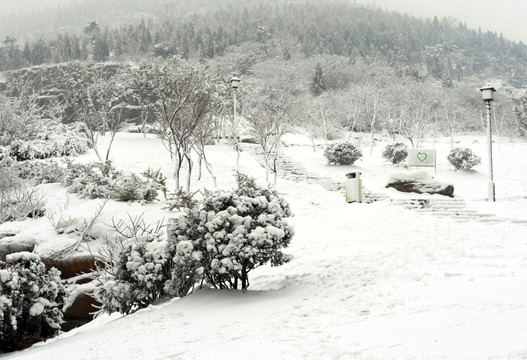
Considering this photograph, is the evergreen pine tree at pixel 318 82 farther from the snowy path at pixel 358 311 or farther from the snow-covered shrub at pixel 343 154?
the snowy path at pixel 358 311

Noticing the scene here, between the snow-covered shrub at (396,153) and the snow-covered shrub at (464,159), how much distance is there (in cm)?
271

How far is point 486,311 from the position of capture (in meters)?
4.18

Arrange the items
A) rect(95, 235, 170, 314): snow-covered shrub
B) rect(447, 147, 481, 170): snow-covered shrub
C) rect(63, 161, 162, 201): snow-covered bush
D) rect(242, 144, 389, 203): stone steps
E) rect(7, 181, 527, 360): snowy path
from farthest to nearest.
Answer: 1. rect(447, 147, 481, 170): snow-covered shrub
2. rect(242, 144, 389, 203): stone steps
3. rect(63, 161, 162, 201): snow-covered bush
4. rect(95, 235, 170, 314): snow-covered shrub
5. rect(7, 181, 527, 360): snowy path

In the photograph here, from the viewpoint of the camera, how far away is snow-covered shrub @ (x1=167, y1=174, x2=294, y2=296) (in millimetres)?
6266

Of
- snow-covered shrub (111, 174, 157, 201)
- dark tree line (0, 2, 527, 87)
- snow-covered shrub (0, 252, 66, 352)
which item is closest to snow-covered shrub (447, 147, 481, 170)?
snow-covered shrub (111, 174, 157, 201)

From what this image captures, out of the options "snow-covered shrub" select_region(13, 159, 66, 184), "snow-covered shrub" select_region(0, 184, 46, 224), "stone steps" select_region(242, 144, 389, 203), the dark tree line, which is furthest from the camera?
the dark tree line

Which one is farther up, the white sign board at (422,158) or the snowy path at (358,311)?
the white sign board at (422,158)

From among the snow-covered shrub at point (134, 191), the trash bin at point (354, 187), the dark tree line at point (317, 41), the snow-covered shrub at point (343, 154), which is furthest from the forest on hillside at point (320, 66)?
the snow-covered shrub at point (134, 191)

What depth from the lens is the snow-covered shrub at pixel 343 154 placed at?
24844mm

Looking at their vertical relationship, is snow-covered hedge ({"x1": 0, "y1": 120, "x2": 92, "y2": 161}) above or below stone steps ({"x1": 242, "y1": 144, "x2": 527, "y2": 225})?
above

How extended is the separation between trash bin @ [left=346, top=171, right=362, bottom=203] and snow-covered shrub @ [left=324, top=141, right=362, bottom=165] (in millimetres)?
9193

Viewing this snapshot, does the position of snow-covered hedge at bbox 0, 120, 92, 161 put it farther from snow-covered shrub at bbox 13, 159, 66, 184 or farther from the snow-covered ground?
the snow-covered ground

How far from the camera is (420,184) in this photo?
1720 centimetres

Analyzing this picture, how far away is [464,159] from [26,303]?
2276cm
